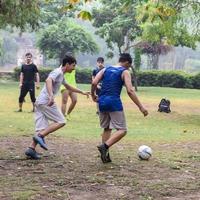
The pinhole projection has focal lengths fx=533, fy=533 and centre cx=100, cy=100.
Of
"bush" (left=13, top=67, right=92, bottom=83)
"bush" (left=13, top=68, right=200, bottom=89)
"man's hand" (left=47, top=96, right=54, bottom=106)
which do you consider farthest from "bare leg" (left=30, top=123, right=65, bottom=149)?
"bush" (left=13, top=67, right=92, bottom=83)

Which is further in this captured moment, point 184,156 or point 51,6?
point 51,6

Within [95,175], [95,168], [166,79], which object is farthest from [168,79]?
[95,175]

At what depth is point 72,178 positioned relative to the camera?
7.38 metres

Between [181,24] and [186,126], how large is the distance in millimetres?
4051

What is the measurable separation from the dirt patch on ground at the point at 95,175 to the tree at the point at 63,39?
126 feet

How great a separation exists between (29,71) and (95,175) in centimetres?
975

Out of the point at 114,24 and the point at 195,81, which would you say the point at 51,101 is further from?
the point at 195,81

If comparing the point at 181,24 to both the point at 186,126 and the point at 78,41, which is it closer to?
the point at 186,126

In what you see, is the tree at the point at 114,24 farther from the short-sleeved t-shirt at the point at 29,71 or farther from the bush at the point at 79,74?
the short-sleeved t-shirt at the point at 29,71

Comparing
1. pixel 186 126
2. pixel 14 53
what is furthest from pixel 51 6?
pixel 186 126

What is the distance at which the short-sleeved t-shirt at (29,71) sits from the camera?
16839 millimetres

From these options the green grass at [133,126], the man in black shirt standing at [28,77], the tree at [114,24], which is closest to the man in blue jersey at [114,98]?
the green grass at [133,126]

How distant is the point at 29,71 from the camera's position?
16.9 metres

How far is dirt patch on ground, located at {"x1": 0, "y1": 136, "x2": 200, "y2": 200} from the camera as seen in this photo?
21.4ft
